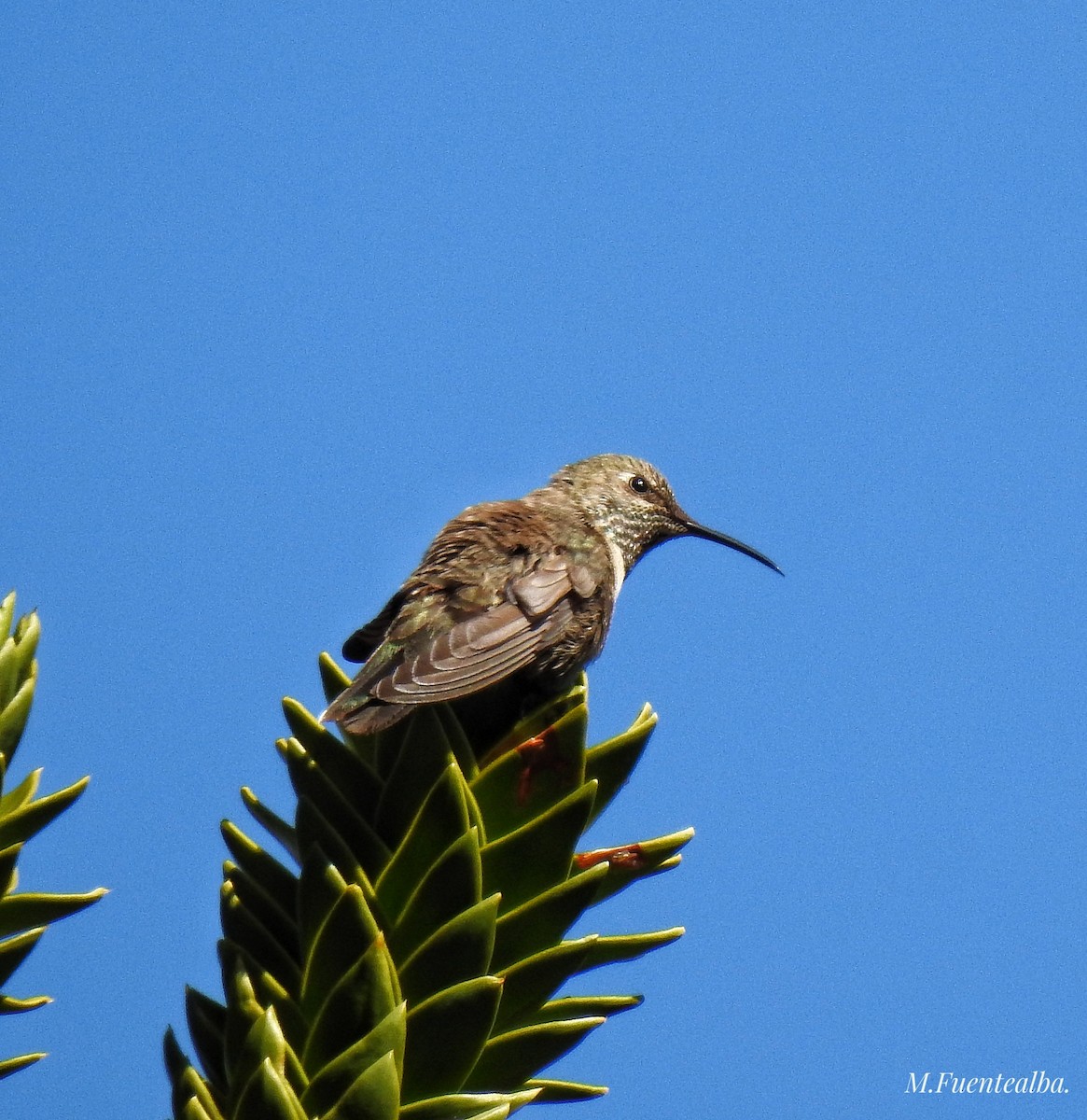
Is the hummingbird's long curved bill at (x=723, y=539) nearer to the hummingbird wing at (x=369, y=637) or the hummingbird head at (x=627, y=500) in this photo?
the hummingbird head at (x=627, y=500)

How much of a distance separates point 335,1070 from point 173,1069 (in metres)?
0.26

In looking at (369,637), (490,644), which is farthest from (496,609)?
(369,637)

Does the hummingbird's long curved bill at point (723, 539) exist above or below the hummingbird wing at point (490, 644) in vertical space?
above

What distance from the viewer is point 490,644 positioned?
357cm

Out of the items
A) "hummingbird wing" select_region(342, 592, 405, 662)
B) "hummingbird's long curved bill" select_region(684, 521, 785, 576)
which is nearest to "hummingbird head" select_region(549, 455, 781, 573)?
"hummingbird's long curved bill" select_region(684, 521, 785, 576)

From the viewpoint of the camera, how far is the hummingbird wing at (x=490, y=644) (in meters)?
2.79

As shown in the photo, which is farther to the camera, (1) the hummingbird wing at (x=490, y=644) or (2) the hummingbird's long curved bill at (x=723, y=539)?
(2) the hummingbird's long curved bill at (x=723, y=539)

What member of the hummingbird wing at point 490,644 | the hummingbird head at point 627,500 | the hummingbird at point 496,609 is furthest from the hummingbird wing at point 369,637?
the hummingbird head at point 627,500

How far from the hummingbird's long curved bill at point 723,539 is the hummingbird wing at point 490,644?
1615 millimetres

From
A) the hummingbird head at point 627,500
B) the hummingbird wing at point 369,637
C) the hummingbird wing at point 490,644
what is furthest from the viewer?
the hummingbird head at point 627,500

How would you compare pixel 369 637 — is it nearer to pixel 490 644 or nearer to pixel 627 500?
pixel 490 644

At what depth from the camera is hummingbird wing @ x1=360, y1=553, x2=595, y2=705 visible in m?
2.79

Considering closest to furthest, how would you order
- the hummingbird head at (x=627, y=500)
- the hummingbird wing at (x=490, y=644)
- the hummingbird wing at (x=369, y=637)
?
the hummingbird wing at (x=490, y=644)
the hummingbird wing at (x=369, y=637)
the hummingbird head at (x=627, y=500)

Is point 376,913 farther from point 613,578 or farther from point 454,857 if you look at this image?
point 613,578
